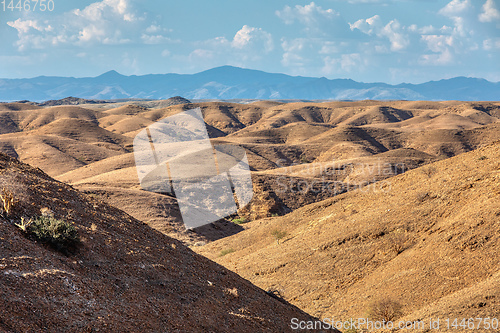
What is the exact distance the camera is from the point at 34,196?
8.62 metres

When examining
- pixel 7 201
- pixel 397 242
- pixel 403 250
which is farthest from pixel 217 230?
pixel 7 201

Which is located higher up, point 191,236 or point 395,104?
point 395,104

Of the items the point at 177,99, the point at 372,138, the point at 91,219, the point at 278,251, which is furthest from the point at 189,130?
the point at 177,99

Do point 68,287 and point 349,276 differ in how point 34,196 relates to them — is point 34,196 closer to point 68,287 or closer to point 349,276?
point 68,287

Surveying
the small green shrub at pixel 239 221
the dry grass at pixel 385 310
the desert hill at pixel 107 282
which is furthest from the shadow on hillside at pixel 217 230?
the desert hill at pixel 107 282

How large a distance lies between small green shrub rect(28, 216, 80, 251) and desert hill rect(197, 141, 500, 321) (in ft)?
23.5

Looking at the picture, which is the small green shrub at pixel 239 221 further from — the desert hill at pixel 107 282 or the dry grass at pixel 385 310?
the desert hill at pixel 107 282

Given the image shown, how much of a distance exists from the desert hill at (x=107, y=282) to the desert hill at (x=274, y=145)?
14.7m

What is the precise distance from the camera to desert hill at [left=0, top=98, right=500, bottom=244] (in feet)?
107

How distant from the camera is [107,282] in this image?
6.91m

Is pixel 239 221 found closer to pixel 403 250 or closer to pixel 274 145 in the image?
pixel 403 250

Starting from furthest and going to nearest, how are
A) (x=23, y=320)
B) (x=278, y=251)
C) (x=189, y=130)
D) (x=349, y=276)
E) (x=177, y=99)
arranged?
(x=177, y=99) < (x=189, y=130) < (x=278, y=251) < (x=349, y=276) < (x=23, y=320)

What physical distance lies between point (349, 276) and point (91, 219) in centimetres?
783

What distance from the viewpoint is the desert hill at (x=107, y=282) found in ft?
18.8
